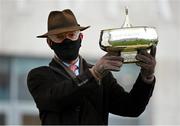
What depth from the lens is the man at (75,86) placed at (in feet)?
7.97

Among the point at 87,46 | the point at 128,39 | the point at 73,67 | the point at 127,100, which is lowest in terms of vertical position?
the point at 87,46

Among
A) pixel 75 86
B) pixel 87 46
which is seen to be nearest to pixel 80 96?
pixel 75 86

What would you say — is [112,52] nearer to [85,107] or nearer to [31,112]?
[85,107]

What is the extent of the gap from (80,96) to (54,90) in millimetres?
84

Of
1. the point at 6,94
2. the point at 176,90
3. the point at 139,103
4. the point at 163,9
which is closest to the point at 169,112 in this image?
the point at 176,90

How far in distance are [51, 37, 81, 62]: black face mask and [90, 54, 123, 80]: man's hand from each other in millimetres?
140

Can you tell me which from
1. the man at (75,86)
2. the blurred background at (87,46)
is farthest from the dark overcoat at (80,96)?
the blurred background at (87,46)

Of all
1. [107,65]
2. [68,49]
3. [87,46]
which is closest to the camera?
[107,65]

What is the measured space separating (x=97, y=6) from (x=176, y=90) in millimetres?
1112

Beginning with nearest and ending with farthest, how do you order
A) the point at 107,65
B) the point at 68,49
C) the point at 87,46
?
the point at 107,65
the point at 68,49
the point at 87,46

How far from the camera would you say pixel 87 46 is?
758cm

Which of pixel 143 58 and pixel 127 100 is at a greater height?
pixel 143 58

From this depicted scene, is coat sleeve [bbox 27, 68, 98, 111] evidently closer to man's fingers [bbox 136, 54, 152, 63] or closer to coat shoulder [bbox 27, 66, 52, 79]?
coat shoulder [bbox 27, 66, 52, 79]

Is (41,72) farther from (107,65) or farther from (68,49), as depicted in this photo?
(107,65)
